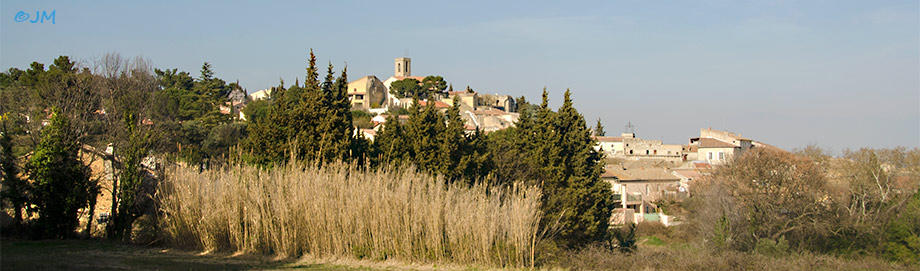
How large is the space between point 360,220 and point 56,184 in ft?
20.2

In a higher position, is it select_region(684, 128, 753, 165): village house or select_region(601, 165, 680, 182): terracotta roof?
select_region(684, 128, 753, 165): village house

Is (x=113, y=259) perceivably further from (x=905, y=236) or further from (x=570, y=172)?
(x=905, y=236)

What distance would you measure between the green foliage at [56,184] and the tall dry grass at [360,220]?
246cm

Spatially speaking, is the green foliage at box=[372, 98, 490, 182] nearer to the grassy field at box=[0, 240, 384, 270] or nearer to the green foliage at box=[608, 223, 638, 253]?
the green foliage at box=[608, 223, 638, 253]

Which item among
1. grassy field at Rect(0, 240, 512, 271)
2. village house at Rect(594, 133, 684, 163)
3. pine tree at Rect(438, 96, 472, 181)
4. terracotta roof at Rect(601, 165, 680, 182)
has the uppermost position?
village house at Rect(594, 133, 684, 163)

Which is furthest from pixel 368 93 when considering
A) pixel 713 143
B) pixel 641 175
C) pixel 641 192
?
pixel 641 192

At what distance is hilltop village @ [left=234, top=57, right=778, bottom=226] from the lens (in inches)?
1612

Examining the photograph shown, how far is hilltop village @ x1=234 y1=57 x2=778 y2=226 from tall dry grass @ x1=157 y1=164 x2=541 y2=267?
9.95 meters

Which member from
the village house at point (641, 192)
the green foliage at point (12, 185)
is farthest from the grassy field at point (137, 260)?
the village house at point (641, 192)

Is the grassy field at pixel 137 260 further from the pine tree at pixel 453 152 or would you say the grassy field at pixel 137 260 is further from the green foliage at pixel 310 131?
the pine tree at pixel 453 152

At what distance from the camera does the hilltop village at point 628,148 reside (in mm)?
40938

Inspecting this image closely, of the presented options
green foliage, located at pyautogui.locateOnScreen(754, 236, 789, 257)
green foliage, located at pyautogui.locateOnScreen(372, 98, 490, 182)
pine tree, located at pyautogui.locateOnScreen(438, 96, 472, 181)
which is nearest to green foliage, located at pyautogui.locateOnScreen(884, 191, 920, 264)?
green foliage, located at pyautogui.locateOnScreen(754, 236, 789, 257)

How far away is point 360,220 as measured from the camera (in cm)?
1273

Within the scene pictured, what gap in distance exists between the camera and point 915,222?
28469 mm
